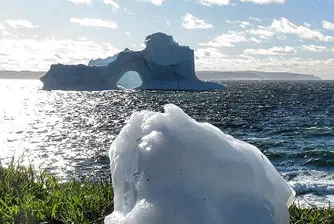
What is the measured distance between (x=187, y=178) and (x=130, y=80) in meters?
77.7

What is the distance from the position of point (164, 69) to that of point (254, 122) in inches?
1325

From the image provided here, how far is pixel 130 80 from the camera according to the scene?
8025 cm

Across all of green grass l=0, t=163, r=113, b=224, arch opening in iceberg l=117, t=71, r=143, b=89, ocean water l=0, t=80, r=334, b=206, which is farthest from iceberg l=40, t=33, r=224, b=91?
green grass l=0, t=163, r=113, b=224

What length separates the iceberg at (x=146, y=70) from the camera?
60125mm

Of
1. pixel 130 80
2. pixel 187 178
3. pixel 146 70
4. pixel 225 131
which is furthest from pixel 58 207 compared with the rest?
pixel 130 80

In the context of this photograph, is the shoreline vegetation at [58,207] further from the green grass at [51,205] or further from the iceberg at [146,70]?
the iceberg at [146,70]

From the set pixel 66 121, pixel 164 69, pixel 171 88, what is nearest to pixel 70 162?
pixel 66 121

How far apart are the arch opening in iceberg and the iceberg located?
8.64 m

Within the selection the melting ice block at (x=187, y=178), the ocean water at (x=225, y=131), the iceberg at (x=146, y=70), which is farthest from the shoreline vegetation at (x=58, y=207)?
the iceberg at (x=146, y=70)

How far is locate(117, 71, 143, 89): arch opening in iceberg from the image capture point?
79000mm

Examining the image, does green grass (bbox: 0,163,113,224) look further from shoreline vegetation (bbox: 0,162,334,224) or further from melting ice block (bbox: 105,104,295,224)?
melting ice block (bbox: 105,104,295,224)

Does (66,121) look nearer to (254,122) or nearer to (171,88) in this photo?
(254,122)

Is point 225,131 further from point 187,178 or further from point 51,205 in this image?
point 187,178

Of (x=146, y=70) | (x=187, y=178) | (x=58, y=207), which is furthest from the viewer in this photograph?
(x=146, y=70)
